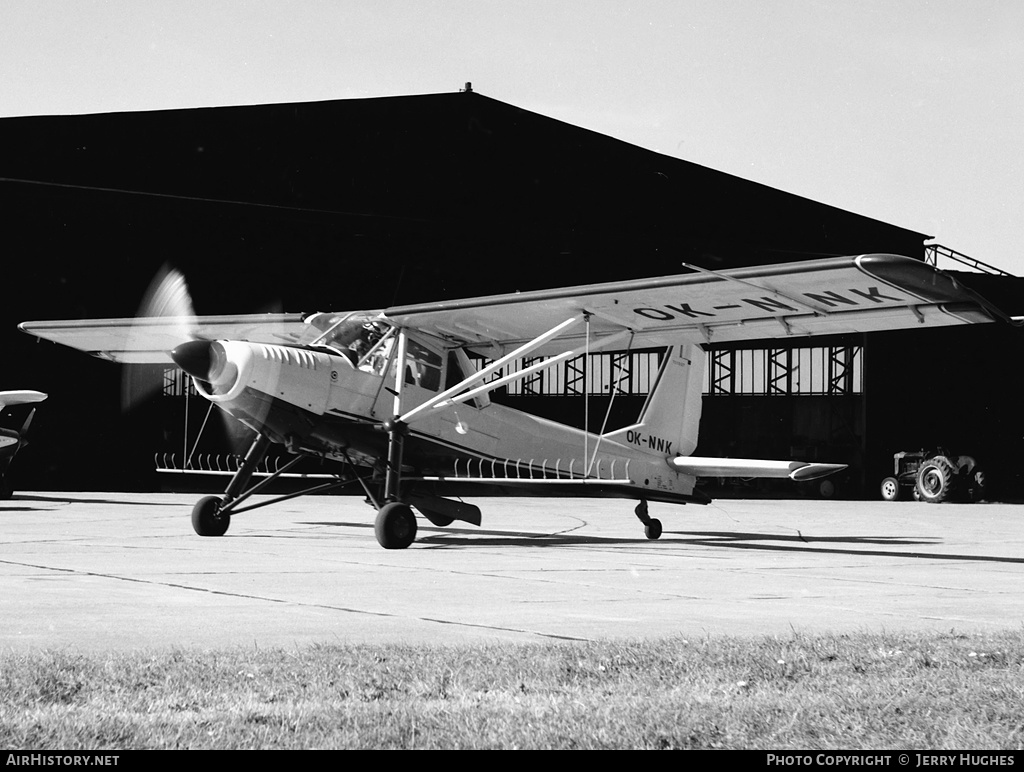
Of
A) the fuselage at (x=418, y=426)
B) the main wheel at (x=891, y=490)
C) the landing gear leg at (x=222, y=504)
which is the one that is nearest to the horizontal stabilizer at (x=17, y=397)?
the landing gear leg at (x=222, y=504)

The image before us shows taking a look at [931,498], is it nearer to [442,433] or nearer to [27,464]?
[442,433]

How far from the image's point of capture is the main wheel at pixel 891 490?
3441cm

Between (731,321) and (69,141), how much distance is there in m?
21.8

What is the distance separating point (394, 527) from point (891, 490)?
25407mm

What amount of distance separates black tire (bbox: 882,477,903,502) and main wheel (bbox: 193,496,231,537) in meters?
25.1

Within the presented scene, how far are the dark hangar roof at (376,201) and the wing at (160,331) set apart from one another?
14006 mm

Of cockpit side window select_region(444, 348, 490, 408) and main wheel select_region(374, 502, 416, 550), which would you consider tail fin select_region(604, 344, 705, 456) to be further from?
main wheel select_region(374, 502, 416, 550)

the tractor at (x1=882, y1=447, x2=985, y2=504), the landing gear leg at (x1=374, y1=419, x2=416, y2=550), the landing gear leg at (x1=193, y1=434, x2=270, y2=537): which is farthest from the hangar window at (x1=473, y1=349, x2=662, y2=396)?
the landing gear leg at (x1=374, y1=419, x2=416, y2=550)

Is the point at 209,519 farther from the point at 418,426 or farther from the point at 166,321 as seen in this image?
the point at 166,321

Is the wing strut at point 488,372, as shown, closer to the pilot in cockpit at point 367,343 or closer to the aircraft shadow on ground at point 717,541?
the pilot in cockpit at point 367,343

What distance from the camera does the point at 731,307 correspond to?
43.5ft

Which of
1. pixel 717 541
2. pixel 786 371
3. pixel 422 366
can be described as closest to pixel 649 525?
pixel 717 541

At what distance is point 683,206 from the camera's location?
35156 millimetres

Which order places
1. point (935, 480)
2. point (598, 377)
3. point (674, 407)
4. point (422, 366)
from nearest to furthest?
1. point (422, 366)
2. point (674, 407)
3. point (935, 480)
4. point (598, 377)
